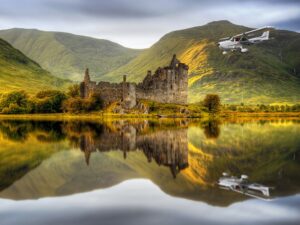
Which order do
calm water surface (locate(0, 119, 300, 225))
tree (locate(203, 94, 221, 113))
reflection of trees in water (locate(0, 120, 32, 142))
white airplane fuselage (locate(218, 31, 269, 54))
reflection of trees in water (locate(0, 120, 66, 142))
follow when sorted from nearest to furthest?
calm water surface (locate(0, 119, 300, 225)) < reflection of trees in water (locate(0, 120, 66, 142)) < reflection of trees in water (locate(0, 120, 32, 142)) < white airplane fuselage (locate(218, 31, 269, 54)) < tree (locate(203, 94, 221, 113))

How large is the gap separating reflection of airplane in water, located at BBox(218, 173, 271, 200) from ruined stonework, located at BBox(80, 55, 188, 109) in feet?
270

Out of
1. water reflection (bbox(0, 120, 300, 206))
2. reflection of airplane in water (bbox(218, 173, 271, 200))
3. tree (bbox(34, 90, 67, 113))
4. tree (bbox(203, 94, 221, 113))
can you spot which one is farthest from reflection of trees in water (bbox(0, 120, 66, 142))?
tree (bbox(203, 94, 221, 113))

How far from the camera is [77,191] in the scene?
45.2ft

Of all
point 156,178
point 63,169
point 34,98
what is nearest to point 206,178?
point 156,178

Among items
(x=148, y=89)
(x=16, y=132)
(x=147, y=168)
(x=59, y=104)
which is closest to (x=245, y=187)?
(x=147, y=168)

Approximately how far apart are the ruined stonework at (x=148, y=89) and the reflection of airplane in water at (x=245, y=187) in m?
82.2

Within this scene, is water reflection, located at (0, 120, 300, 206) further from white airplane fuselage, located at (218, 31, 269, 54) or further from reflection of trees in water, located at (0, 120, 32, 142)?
white airplane fuselage, located at (218, 31, 269, 54)

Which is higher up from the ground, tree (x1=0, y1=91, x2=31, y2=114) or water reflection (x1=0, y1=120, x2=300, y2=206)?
tree (x1=0, y1=91, x2=31, y2=114)

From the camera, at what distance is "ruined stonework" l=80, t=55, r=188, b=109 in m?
99.3

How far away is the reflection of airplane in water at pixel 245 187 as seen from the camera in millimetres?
12965

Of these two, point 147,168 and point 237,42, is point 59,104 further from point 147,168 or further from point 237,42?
point 147,168

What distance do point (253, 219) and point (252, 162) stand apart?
33.0ft

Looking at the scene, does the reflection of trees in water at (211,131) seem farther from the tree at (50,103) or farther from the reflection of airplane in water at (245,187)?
the tree at (50,103)

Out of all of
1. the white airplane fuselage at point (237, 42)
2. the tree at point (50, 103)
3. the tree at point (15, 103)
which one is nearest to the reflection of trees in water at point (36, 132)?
the white airplane fuselage at point (237, 42)
